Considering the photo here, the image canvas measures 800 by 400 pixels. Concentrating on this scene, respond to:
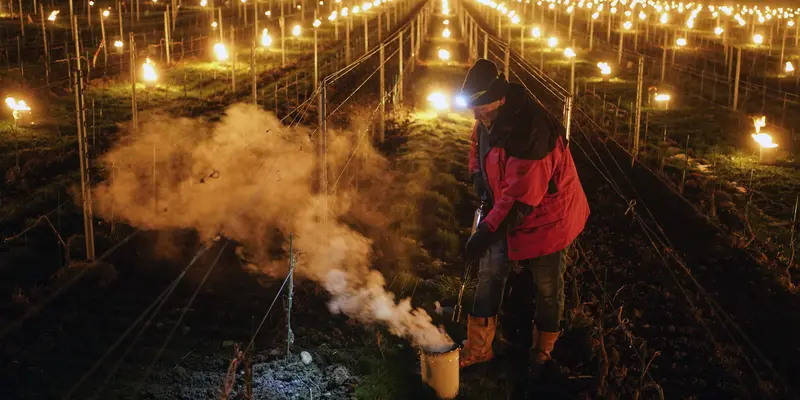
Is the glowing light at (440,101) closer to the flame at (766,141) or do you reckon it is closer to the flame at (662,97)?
the flame at (662,97)

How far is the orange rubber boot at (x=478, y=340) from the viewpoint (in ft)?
15.0

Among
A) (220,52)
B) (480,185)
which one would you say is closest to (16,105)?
(220,52)

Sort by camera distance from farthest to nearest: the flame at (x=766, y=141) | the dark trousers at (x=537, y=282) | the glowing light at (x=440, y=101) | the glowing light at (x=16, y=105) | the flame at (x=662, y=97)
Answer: the flame at (x=662, y=97) < the glowing light at (x=440, y=101) < the glowing light at (x=16, y=105) < the flame at (x=766, y=141) < the dark trousers at (x=537, y=282)

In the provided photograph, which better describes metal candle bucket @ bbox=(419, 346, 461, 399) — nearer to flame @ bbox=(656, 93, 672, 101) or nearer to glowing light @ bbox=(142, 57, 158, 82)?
glowing light @ bbox=(142, 57, 158, 82)

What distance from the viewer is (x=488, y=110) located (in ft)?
13.7

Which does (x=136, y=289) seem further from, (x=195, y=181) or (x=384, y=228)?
(x=195, y=181)

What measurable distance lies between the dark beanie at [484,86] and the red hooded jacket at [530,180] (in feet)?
0.21

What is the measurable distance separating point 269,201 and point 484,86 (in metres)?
4.90

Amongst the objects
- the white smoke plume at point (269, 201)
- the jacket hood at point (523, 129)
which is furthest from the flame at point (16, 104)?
the jacket hood at point (523, 129)

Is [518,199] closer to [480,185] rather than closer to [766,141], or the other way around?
[480,185]

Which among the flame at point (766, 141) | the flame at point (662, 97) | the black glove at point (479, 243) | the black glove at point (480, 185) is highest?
the black glove at point (480, 185)

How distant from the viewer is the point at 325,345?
4895 mm

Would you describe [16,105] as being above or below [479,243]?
below

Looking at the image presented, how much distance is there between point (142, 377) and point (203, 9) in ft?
132
